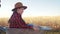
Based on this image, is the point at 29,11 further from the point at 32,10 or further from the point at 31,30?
the point at 31,30

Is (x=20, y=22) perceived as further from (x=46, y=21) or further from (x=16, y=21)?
(x=46, y=21)

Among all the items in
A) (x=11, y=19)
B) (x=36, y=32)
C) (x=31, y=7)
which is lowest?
(x=36, y=32)

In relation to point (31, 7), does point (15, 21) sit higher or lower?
lower

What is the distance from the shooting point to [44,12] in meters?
2.33

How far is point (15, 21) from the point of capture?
7.64 feet

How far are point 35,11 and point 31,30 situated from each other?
0.81ft

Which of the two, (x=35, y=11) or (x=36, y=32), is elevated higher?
(x=35, y=11)

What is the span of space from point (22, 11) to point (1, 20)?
0.28 meters

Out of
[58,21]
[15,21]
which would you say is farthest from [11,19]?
[58,21]

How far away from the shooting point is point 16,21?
7.64 feet

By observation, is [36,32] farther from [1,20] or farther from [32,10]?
[1,20]

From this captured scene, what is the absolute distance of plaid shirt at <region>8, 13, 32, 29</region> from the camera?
2318mm

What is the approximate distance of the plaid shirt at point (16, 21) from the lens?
232cm

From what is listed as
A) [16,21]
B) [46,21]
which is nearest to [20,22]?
[16,21]
